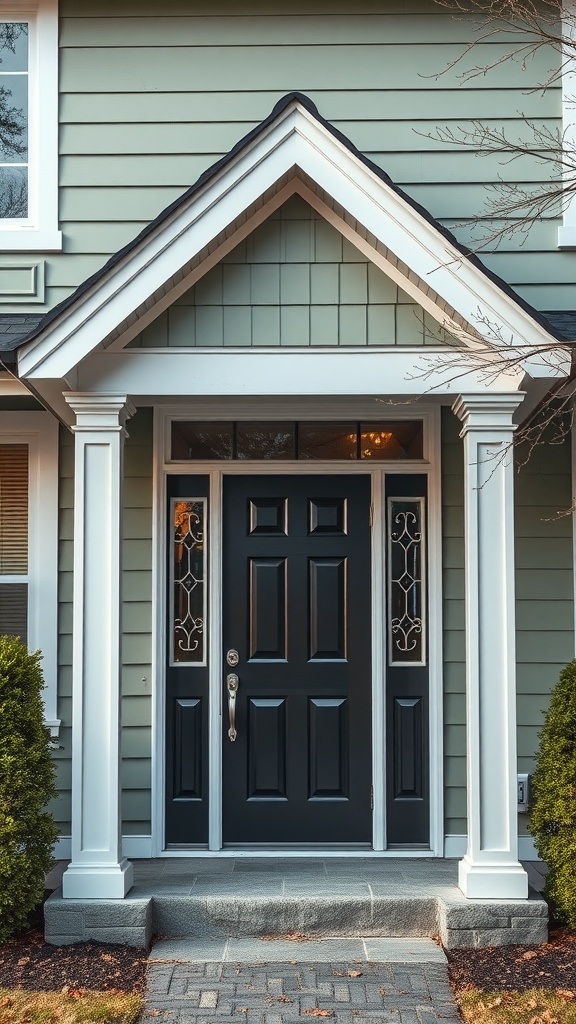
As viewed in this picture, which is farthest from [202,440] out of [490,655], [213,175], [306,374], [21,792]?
[21,792]

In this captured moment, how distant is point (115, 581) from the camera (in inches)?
176

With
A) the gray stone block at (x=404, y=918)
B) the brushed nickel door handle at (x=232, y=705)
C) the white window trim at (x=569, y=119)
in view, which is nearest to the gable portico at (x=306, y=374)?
the gray stone block at (x=404, y=918)

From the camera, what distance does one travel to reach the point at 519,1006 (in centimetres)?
372

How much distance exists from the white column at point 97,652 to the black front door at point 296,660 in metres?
1.06

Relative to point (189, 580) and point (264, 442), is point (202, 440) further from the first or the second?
point (189, 580)

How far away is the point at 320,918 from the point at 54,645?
87.9 inches

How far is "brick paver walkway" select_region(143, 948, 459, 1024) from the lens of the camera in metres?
3.71

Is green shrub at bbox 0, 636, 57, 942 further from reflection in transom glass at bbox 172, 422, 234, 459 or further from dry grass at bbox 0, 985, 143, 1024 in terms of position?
reflection in transom glass at bbox 172, 422, 234, 459

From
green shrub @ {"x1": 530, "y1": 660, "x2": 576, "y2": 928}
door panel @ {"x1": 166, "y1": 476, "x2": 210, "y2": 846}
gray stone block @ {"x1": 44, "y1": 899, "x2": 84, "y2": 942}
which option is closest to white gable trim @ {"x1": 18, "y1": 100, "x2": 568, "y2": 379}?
door panel @ {"x1": 166, "y1": 476, "x2": 210, "y2": 846}

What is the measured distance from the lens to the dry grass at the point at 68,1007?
11.8 feet

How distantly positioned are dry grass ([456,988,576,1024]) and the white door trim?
4.77ft

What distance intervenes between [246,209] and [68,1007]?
3.61 metres

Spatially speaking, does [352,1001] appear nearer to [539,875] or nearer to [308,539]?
[539,875]

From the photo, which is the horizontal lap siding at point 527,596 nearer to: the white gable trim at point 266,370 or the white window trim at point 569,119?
the white gable trim at point 266,370
